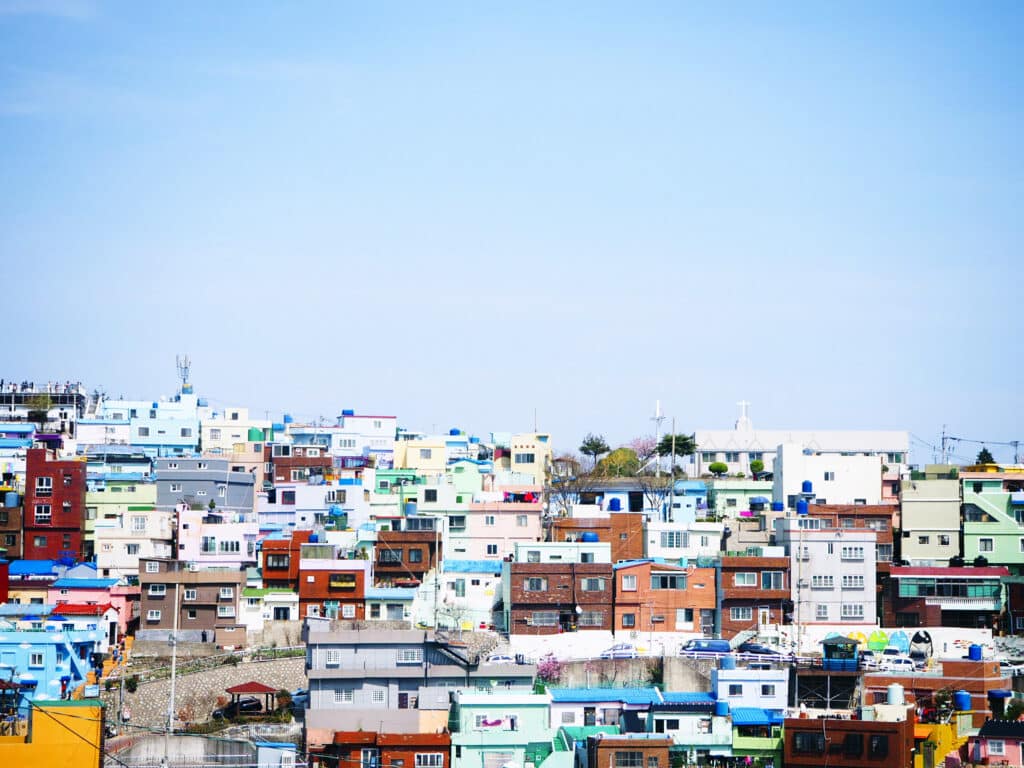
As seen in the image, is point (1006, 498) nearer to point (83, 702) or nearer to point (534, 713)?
point (534, 713)

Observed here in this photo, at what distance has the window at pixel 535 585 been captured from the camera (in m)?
61.7

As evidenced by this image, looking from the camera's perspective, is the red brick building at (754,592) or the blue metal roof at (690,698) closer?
the blue metal roof at (690,698)

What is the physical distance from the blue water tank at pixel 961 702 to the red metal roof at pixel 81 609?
27.0 m

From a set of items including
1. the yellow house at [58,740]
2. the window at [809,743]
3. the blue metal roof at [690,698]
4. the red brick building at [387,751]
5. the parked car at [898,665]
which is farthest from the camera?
the parked car at [898,665]

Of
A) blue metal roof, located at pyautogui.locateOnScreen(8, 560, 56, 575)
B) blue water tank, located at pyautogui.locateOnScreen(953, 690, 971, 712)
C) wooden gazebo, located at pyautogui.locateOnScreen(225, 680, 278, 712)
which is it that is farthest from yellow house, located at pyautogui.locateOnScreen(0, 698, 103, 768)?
blue water tank, located at pyautogui.locateOnScreen(953, 690, 971, 712)

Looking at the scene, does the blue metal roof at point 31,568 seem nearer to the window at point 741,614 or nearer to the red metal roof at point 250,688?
the red metal roof at point 250,688

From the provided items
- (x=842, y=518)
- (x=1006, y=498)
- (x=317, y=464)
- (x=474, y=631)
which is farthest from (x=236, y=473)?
(x=1006, y=498)

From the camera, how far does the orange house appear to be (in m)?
62.2

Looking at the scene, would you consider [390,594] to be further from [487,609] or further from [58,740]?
[58,740]

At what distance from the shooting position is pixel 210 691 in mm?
55844

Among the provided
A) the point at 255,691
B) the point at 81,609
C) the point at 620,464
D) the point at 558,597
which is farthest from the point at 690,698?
the point at 620,464

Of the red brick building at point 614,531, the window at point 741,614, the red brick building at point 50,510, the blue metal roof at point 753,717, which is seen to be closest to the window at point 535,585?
the red brick building at point 614,531

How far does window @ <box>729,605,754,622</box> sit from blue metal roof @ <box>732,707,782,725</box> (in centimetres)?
1124

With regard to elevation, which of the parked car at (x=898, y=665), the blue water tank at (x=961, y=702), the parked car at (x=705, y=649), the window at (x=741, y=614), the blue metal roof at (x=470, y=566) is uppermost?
the blue metal roof at (x=470, y=566)
